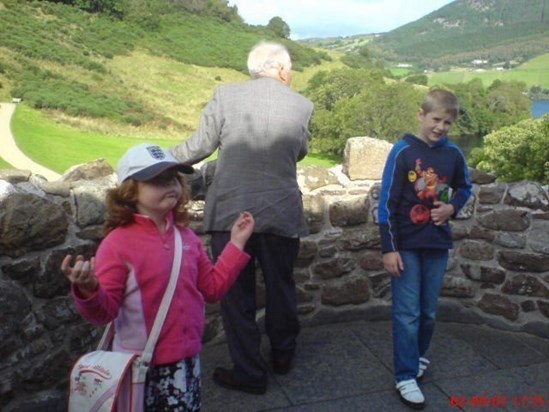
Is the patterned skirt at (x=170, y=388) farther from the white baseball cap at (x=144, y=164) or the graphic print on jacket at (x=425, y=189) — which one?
the graphic print on jacket at (x=425, y=189)

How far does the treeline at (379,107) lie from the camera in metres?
48.0

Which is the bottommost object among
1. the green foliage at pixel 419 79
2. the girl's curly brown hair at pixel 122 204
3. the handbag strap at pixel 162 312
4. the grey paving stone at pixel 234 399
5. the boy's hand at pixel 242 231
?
the grey paving stone at pixel 234 399

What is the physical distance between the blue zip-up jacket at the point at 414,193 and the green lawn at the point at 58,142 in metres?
20.8

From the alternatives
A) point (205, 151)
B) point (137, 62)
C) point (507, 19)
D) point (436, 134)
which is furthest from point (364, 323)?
point (507, 19)

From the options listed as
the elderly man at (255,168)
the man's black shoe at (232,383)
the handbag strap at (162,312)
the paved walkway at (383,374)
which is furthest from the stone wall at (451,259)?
the handbag strap at (162,312)

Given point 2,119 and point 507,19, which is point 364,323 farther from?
point 507,19

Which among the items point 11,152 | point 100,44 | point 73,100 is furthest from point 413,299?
point 100,44

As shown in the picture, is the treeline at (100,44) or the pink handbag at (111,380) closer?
the pink handbag at (111,380)

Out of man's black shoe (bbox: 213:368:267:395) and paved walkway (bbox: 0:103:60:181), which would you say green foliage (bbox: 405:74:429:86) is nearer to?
paved walkway (bbox: 0:103:60:181)

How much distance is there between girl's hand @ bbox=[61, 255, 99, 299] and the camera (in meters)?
1.32

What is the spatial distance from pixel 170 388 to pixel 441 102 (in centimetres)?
165

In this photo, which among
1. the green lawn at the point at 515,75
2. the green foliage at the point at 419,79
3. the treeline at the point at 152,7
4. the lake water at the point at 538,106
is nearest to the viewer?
the lake water at the point at 538,106

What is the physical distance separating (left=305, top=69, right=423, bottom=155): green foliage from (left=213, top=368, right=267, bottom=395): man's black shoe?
44.6m

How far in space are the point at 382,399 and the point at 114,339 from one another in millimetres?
1479
